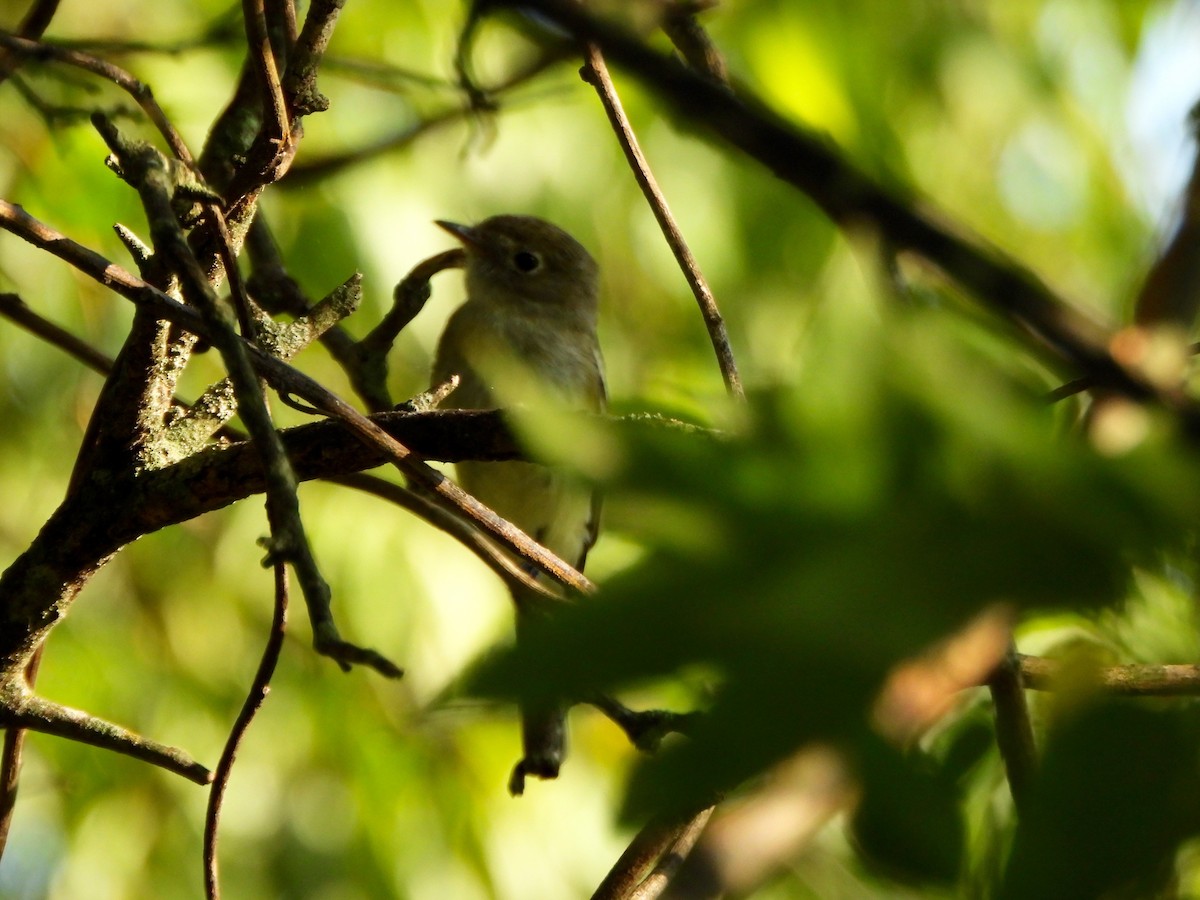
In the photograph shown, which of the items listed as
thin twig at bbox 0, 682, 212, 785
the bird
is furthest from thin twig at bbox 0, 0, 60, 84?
the bird

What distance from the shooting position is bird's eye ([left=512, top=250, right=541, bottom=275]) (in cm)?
586

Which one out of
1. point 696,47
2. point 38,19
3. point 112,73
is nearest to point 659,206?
point 696,47

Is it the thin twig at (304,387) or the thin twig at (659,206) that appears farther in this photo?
the thin twig at (659,206)

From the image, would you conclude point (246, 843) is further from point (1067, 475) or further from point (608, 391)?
point (1067, 475)

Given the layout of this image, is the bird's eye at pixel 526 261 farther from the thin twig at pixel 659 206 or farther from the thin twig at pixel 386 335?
the thin twig at pixel 659 206

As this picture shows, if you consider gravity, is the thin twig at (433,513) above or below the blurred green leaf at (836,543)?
above

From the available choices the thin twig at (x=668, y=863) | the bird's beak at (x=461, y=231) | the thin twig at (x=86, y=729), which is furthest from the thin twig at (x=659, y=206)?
the bird's beak at (x=461, y=231)

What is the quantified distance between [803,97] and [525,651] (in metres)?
3.28

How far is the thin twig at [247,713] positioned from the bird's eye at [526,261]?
379 cm

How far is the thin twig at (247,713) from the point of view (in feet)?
6.79

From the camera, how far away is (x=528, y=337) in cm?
554

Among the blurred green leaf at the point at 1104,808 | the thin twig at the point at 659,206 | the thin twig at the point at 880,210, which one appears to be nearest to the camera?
the thin twig at the point at 880,210

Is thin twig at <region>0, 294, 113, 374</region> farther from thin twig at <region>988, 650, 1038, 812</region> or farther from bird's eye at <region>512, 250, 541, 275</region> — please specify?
bird's eye at <region>512, 250, 541, 275</region>

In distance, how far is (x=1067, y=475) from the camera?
84 cm
